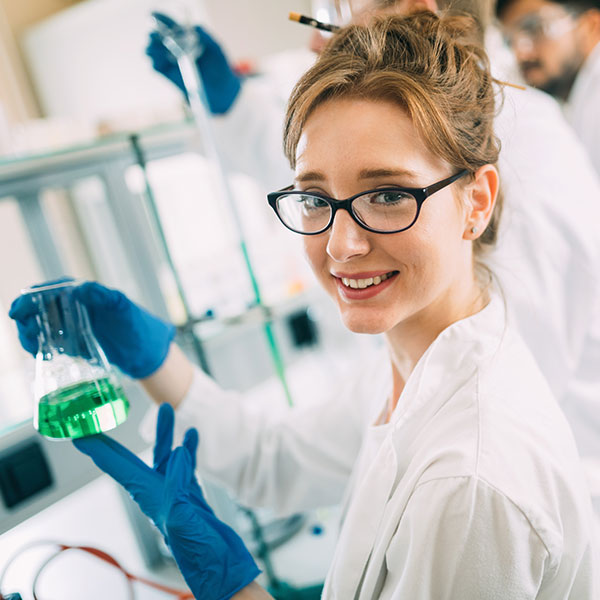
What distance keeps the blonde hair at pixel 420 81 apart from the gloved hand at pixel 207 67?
0.52 meters

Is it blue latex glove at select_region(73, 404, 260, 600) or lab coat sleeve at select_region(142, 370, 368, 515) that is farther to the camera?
lab coat sleeve at select_region(142, 370, 368, 515)

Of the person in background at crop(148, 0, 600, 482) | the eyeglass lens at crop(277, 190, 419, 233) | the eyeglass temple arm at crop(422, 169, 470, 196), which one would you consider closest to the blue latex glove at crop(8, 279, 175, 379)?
the eyeglass lens at crop(277, 190, 419, 233)

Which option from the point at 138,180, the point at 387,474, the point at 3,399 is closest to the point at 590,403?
the point at 387,474

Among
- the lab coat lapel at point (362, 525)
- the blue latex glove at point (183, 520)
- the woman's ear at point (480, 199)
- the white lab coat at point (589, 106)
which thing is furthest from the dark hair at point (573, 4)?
the blue latex glove at point (183, 520)

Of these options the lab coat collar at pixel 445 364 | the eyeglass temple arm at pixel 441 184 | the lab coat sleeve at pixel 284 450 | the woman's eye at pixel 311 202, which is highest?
the woman's eye at pixel 311 202

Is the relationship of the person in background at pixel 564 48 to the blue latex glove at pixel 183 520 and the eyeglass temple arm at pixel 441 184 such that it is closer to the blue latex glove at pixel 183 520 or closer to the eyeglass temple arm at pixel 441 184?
the eyeglass temple arm at pixel 441 184

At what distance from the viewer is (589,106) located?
216 centimetres

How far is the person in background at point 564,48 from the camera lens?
2.08 m

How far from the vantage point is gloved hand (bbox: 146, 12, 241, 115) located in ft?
4.32

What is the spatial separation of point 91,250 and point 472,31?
1.34 m

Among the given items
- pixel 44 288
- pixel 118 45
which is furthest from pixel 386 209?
pixel 118 45

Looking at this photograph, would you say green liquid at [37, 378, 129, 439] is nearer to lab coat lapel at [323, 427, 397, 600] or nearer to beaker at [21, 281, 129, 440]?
beaker at [21, 281, 129, 440]

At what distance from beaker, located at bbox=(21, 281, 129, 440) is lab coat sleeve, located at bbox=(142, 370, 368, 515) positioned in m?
0.30

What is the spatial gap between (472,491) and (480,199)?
1.46 ft
